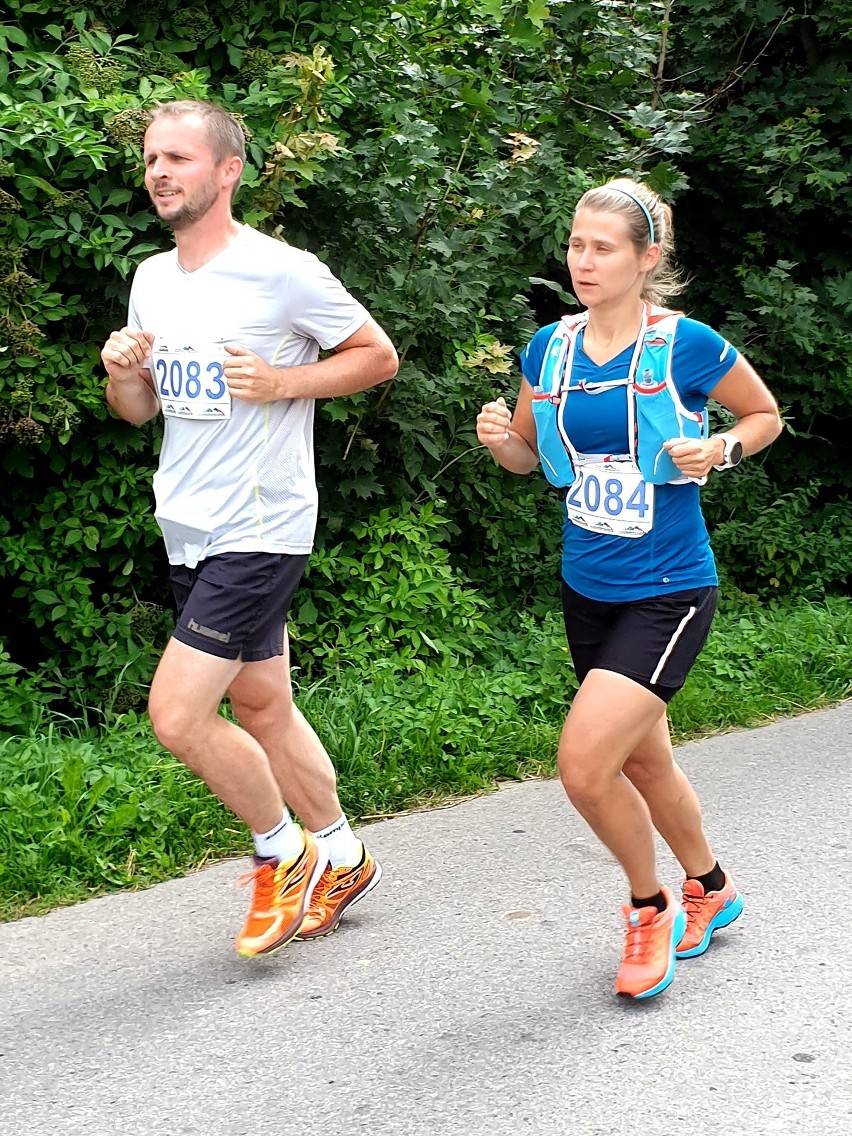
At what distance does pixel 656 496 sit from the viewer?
3.57 m

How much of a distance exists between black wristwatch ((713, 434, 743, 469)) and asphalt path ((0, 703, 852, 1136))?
129cm

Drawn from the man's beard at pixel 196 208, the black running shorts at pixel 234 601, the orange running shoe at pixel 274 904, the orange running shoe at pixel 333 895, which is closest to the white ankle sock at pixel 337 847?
the orange running shoe at pixel 333 895

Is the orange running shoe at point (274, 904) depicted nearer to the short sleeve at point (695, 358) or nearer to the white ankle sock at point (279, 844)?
the white ankle sock at point (279, 844)

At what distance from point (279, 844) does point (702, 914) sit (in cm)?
112

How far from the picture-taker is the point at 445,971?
151 inches

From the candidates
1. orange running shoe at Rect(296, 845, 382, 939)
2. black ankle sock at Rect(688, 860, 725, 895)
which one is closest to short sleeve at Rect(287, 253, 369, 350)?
orange running shoe at Rect(296, 845, 382, 939)

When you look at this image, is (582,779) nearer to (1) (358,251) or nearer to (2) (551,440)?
(2) (551,440)

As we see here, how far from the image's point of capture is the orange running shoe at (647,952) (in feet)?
11.8

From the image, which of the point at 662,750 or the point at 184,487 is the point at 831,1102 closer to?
the point at 662,750

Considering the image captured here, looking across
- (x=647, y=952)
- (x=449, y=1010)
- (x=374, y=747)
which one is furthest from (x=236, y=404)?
(x=374, y=747)

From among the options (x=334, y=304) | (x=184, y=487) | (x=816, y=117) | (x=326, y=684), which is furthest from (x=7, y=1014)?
(x=816, y=117)

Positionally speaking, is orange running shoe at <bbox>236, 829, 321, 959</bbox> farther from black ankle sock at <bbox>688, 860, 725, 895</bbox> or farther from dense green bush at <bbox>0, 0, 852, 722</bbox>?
dense green bush at <bbox>0, 0, 852, 722</bbox>

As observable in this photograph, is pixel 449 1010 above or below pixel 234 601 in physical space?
below

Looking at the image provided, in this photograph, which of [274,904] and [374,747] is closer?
[274,904]
